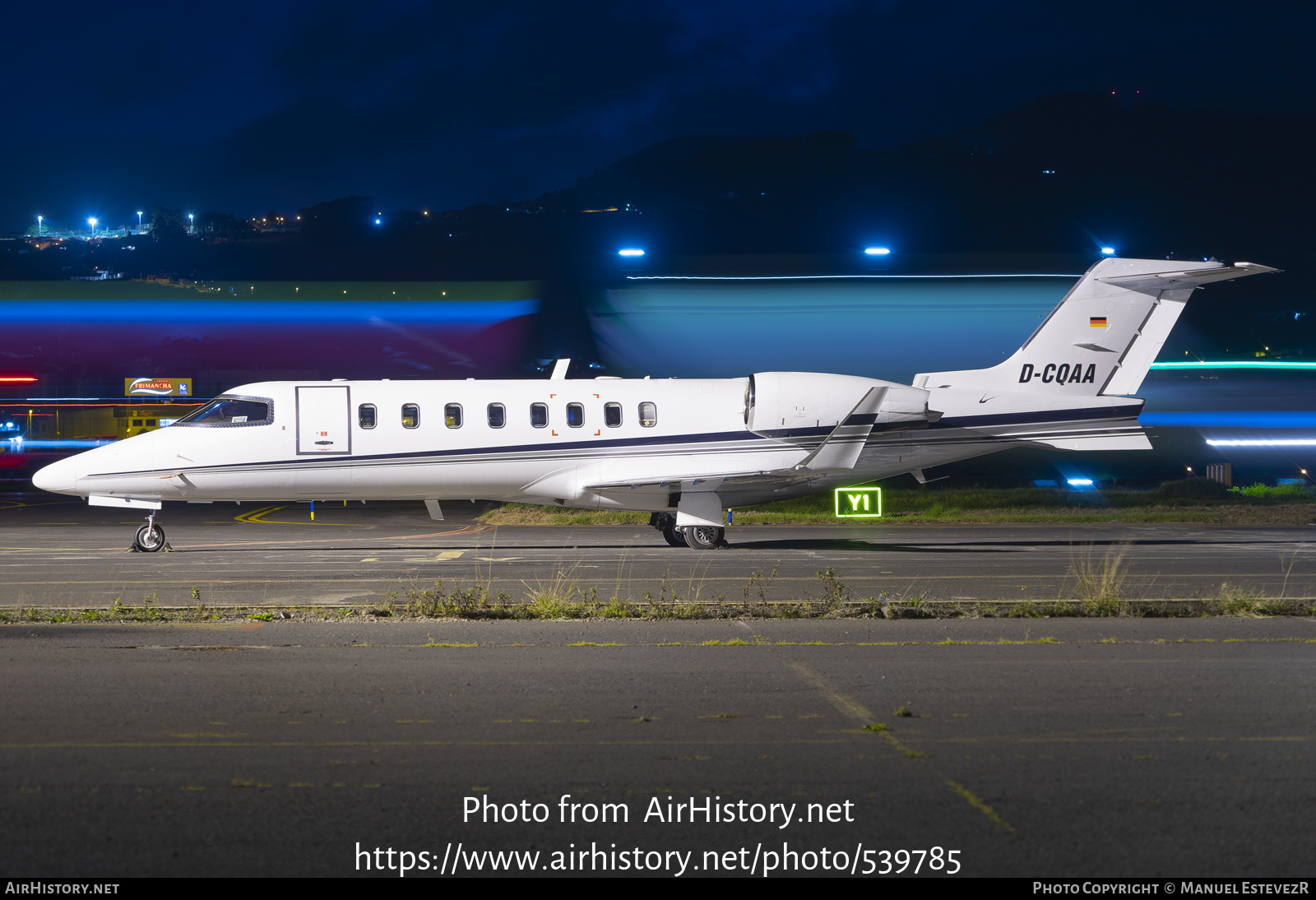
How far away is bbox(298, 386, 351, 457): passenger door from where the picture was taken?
19.3 meters

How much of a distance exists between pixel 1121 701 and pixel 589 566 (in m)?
9.83

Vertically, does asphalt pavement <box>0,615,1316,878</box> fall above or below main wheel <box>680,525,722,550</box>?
below

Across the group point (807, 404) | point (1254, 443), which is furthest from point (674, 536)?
point (1254, 443)

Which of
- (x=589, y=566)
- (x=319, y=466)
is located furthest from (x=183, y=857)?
(x=319, y=466)

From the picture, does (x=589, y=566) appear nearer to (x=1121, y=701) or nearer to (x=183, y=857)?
(x=1121, y=701)

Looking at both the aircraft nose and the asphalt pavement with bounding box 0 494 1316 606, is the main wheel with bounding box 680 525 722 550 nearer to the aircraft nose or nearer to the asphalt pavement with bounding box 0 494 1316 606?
the asphalt pavement with bounding box 0 494 1316 606

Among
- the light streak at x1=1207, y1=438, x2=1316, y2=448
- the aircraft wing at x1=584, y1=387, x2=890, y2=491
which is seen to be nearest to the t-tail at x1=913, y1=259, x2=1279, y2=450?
the aircraft wing at x1=584, y1=387, x2=890, y2=491

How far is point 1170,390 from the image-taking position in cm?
3500

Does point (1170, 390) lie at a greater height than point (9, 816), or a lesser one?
greater

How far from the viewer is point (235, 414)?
19.3 metres

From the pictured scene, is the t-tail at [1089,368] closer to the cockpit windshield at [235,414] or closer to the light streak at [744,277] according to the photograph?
the cockpit windshield at [235,414]

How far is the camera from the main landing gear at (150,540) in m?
18.7

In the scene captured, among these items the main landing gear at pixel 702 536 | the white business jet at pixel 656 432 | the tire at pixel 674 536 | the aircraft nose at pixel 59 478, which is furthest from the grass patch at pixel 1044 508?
the aircraft nose at pixel 59 478
